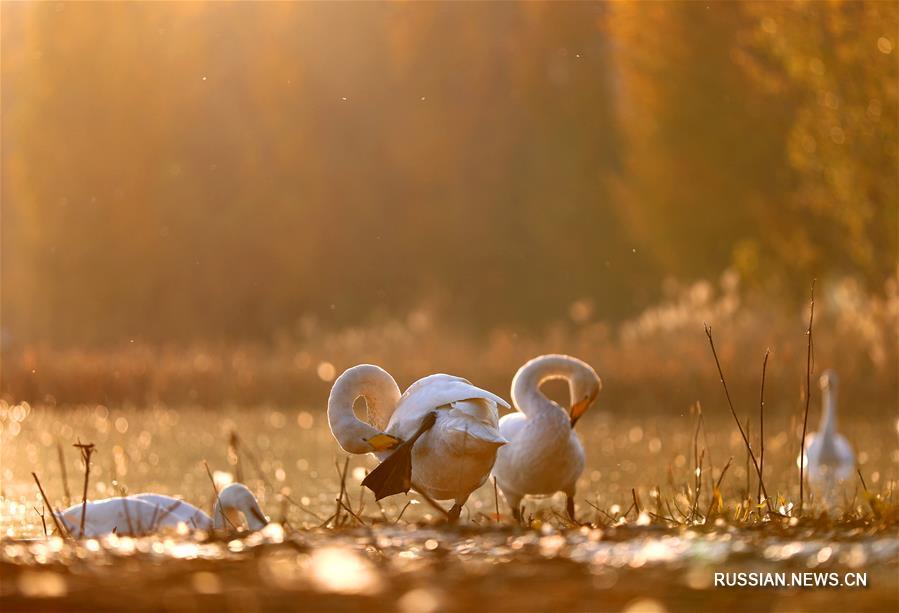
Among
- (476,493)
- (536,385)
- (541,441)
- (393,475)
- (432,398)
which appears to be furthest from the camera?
(476,493)

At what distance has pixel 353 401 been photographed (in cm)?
665

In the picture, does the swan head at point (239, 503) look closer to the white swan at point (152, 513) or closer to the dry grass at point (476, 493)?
the white swan at point (152, 513)

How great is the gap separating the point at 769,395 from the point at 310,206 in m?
16.7

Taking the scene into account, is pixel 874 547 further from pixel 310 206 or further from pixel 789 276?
pixel 310 206

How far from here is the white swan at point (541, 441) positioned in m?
6.76

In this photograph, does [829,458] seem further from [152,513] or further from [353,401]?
[152,513]

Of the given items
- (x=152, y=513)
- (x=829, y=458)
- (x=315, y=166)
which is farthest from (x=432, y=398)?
(x=315, y=166)

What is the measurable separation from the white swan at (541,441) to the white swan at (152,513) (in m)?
1.26

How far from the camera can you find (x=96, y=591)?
9.16ft

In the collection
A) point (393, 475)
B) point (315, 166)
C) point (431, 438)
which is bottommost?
point (393, 475)

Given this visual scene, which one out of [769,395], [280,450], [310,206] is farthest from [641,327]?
[310,206]

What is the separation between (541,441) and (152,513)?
187cm

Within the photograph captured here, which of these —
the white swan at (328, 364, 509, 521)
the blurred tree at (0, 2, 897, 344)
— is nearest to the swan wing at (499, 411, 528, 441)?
the white swan at (328, 364, 509, 521)

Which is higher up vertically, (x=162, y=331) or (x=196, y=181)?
(x=196, y=181)
